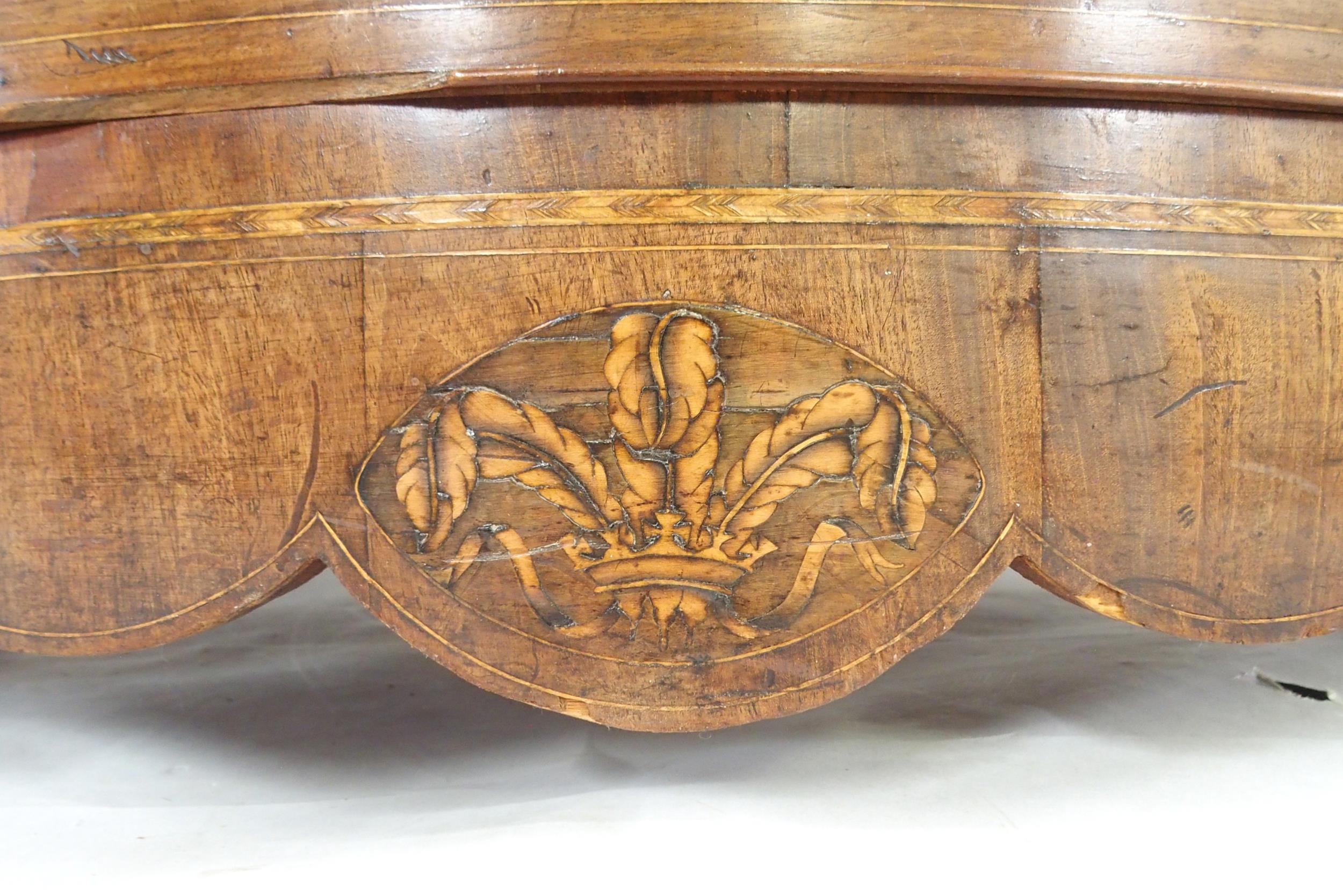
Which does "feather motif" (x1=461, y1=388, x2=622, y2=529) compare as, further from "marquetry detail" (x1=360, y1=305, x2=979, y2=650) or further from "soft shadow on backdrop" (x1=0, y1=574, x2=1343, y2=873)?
"soft shadow on backdrop" (x1=0, y1=574, x2=1343, y2=873)

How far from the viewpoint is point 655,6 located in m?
0.83

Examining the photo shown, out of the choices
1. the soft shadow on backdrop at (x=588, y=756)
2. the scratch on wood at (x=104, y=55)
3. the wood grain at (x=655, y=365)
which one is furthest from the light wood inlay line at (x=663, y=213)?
the soft shadow on backdrop at (x=588, y=756)

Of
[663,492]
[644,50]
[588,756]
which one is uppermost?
[644,50]

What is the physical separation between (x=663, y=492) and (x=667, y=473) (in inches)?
0.5

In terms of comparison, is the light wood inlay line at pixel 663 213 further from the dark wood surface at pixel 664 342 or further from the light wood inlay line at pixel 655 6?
the light wood inlay line at pixel 655 6

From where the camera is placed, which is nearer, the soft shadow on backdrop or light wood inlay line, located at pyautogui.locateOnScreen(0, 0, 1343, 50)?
light wood inlay line, located at pyautogui.locateOnScreen(0, 0, 1343, 50)

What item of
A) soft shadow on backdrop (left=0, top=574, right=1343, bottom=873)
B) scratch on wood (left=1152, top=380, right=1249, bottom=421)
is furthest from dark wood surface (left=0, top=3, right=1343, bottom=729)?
soft shadow on backdrop (left=0, top=574, right=1343, bottom=873)

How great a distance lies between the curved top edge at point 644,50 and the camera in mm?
833

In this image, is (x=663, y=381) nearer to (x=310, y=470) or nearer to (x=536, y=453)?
(x=536, y=453)

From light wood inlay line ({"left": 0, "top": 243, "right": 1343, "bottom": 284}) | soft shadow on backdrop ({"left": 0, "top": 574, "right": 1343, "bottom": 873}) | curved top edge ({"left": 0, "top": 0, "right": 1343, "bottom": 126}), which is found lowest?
soft shadow on backdrop ({"left": 0, "top": 574, "right": 1343, "bottom": 873})

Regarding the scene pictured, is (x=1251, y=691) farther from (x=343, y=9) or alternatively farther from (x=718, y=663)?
(x=343, y=9)

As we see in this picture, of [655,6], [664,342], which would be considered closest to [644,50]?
[655,6]

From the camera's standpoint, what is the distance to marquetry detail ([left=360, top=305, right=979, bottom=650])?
86 centimetres

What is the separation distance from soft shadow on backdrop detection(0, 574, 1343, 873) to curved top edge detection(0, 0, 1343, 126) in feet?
1.69
